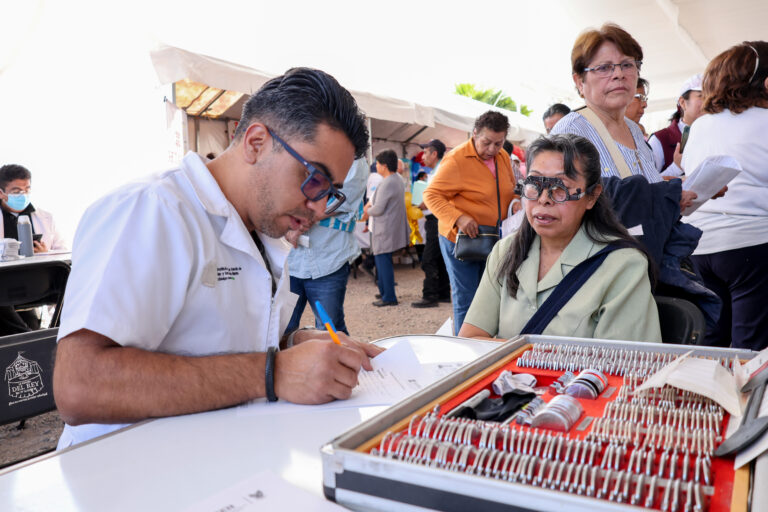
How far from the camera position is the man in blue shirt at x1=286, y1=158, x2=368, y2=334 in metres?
3.63

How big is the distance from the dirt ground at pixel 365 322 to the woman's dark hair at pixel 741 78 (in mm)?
3527

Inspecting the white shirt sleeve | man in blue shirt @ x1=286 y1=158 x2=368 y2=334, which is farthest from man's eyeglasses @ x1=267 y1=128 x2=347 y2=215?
man in blue shirt @ x1=286 y1=158 x2=368 y2=334

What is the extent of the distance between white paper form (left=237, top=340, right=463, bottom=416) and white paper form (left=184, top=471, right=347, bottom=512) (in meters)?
0.34

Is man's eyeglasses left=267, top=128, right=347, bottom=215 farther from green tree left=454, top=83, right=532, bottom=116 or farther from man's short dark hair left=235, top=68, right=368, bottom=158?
green tree left=454, top=83, right=532, bottom=116

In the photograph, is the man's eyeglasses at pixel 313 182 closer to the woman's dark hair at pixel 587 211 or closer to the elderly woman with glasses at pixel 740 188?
the woman's dark hair at pixel 587 211

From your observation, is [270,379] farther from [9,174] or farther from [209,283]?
[9,174]

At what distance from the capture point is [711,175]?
2.28m

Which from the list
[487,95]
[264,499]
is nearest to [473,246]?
[264,499]

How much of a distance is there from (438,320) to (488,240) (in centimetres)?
239

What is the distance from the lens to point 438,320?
243 inches

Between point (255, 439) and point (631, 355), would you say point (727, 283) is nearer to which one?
point (631, 355)

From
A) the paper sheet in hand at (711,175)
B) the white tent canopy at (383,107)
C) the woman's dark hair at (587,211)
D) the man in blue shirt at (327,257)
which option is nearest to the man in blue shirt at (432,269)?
the white tent canopy at (383,107)

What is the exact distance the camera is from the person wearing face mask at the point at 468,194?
4098 mm

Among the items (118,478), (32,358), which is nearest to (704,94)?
(118,478)
